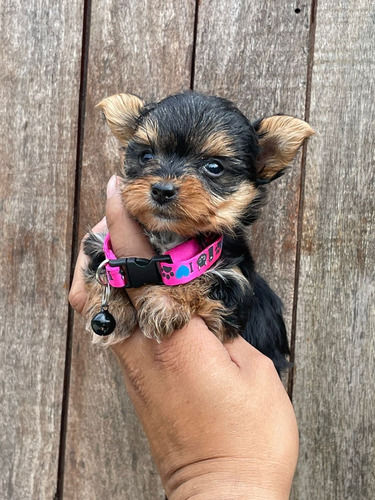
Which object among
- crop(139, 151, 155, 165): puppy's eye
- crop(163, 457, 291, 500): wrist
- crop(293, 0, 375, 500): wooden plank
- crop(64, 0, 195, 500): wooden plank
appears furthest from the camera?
crop(64, 0, 195, 500): wooden plank

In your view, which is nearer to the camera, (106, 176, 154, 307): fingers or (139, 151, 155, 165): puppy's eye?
(106, 176, 154, 307): fingers

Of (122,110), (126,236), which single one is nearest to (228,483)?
(126,236)

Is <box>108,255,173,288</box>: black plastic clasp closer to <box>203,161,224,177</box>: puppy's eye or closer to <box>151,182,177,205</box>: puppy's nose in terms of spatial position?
<box>151,182,177,205</box>: puppy's nose

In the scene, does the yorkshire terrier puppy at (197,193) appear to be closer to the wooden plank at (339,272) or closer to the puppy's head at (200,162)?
the puppy's head at (200,162)

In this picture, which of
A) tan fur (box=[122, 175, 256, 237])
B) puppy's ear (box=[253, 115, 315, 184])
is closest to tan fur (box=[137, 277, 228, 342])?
tan fur (box=[122, 175, 256, 237])

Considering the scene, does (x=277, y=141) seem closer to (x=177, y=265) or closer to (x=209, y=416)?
(x=177, y=265)
